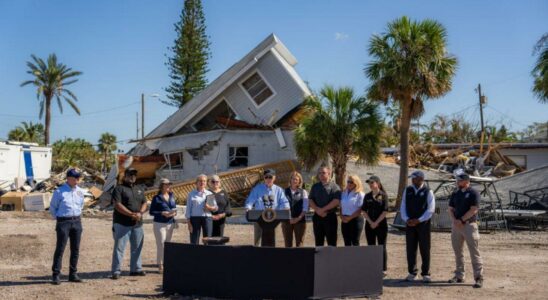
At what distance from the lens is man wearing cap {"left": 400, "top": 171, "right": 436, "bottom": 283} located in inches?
377

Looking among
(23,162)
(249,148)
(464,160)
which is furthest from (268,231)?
(464,160)

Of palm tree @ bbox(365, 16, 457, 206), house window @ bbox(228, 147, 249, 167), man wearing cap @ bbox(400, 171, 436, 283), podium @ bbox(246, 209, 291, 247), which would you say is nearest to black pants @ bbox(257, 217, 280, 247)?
podium @ bbox(246, 209, 291, 247)

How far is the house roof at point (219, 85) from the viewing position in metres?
27.0

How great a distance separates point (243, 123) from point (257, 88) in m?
1.65

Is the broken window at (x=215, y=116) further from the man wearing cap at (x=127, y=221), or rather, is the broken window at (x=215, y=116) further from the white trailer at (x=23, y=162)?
the man wearing cap at (x=127, y=221)

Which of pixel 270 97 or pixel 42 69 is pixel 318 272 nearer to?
pixel 270 97

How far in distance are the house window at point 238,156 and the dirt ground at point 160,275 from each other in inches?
363

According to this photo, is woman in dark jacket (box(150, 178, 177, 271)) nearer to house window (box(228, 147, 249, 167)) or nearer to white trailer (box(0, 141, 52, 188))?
house window (box(228, 147, 249, 167))

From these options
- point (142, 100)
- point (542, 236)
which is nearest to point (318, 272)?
point (542, 236)

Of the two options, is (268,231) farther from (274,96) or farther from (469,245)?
(274,96)

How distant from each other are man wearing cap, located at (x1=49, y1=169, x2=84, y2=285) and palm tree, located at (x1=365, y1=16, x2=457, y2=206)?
13265mm

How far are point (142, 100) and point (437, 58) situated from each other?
32991 mm

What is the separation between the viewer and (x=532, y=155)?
114 ft

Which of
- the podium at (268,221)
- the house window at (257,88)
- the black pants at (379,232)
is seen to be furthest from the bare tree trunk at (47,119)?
the black pants at (379,232)
